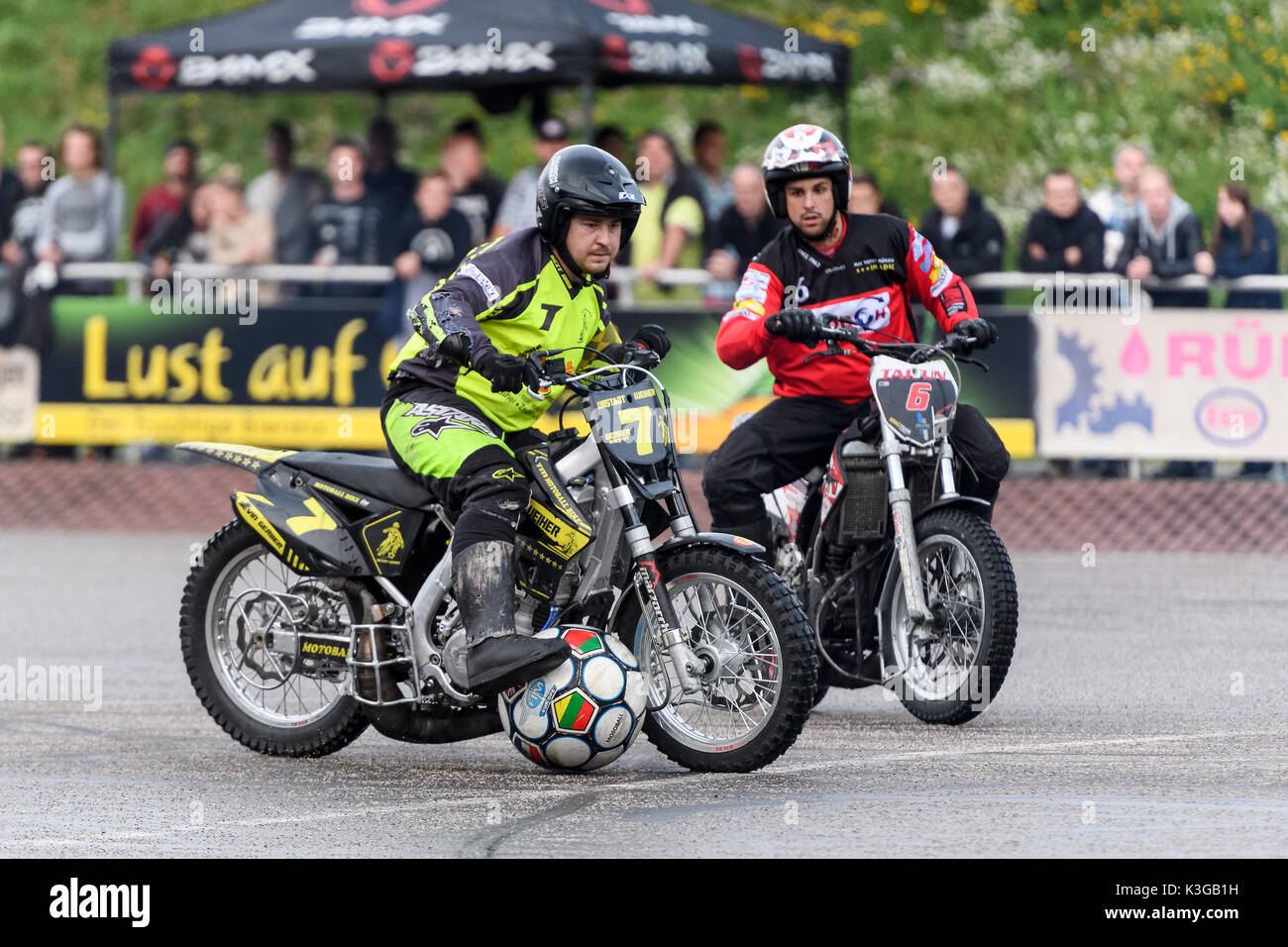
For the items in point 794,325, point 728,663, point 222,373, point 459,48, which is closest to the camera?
point 728,663

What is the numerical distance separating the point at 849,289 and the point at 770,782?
7.31 ft

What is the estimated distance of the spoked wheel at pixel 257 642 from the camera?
7.98 meters

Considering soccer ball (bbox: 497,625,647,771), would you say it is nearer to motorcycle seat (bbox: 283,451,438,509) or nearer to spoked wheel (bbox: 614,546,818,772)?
spoked wheel (bbox: 614,546,818,772)

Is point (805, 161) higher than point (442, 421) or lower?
higher

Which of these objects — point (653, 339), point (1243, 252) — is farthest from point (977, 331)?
point (1243, 252)

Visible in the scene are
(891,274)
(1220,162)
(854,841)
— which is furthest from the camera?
(1220,162)

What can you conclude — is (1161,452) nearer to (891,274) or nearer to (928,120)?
(891,274)

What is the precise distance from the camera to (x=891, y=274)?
29.5 ft

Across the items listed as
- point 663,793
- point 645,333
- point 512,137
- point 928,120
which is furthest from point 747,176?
point 512,137

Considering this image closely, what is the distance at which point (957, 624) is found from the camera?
8.53m

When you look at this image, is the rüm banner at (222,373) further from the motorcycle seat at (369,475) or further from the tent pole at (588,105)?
the motorcycle seat at (369,475)

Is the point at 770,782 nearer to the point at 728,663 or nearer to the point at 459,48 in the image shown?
the point at 728,663

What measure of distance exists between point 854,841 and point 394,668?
1.94m

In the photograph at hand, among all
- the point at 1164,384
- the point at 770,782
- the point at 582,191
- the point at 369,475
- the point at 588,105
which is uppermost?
the point at 588,105
